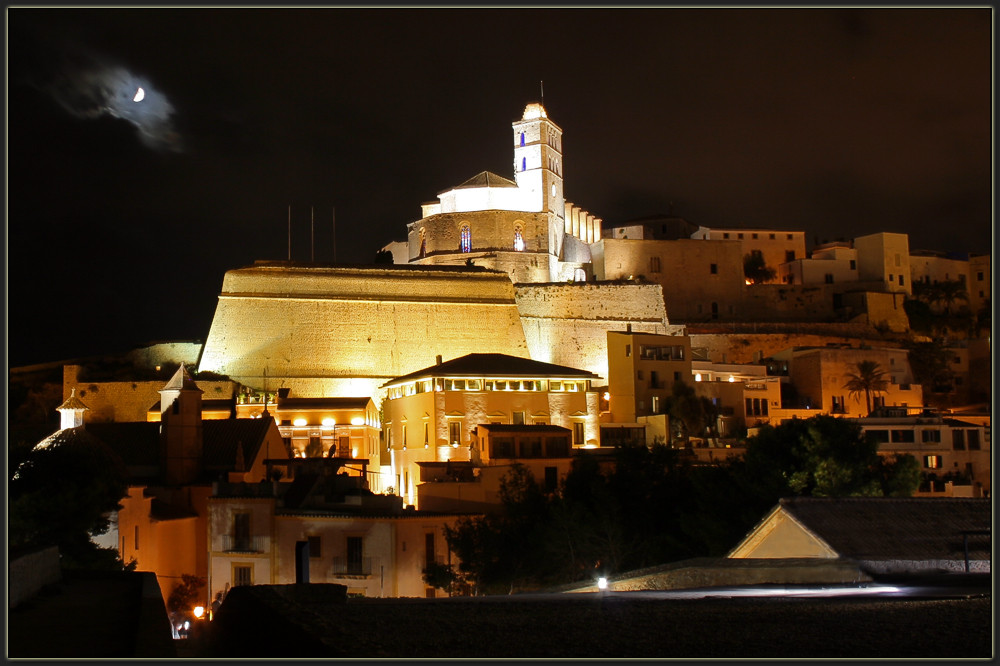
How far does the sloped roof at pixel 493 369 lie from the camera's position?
3362cm

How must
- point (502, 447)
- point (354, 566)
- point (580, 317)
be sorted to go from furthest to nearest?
point (580, 317) → point (502, 447) → point (354, 566)

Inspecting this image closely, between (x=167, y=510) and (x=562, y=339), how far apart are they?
22.2m

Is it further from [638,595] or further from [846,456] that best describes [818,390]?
[638,595]

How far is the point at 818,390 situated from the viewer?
4300 cm

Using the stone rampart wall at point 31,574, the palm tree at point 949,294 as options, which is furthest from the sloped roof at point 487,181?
the stone rampart wall at point 31,574

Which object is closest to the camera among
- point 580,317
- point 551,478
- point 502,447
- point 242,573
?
point 242,573

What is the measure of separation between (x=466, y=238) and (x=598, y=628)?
42578mm

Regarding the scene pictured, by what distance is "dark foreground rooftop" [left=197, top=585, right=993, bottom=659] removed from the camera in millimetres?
7191

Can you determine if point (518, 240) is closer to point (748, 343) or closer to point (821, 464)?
point (748, 343)

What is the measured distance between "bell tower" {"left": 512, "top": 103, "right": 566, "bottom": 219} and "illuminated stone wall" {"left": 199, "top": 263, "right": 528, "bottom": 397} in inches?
341

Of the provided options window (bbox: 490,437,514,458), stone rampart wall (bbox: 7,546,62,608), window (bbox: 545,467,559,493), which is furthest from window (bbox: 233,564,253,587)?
stone rampart wall (bbox: 7,546,62,608)

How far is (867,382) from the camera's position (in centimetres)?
4262

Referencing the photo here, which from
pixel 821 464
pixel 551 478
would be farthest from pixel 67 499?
pixel 821 464

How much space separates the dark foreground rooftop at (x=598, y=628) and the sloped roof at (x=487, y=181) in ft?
139
